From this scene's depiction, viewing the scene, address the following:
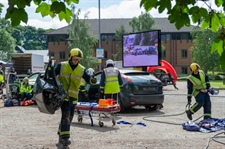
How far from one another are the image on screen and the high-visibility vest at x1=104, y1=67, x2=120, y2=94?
12.9m

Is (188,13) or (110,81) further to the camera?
(110,81)

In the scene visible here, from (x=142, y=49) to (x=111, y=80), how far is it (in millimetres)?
14152

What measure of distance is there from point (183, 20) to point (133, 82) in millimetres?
10346

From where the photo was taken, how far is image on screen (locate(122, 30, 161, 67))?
25328mm

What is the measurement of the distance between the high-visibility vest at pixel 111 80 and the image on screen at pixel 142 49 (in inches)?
510

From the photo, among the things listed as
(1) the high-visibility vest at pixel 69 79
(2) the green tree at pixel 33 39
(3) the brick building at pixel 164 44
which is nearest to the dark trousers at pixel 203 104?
(1) the high-visibility vest at pixel 69 79

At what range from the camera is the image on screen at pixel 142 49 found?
83.1 feet

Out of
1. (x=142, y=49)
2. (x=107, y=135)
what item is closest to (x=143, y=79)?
(x=107, y=135)

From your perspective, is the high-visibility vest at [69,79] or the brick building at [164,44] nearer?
the high-visibility vest at [69,79]

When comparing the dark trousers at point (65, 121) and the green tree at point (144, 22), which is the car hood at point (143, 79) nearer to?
the dark trousers at point (65, 121)

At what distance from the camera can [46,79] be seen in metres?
7.92

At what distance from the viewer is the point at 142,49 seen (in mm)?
26312

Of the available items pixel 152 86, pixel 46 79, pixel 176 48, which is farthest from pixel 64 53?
pixel 46 79

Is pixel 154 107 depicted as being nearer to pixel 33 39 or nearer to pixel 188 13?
pixel 188 13
